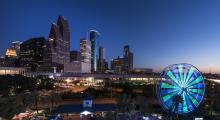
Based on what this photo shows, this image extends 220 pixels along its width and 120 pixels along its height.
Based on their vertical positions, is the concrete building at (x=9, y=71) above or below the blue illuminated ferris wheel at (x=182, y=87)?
above

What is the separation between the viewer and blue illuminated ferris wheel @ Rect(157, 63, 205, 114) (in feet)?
115

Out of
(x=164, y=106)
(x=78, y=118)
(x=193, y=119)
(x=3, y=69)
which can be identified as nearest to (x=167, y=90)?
(x=164, y=106)

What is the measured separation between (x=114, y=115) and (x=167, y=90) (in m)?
6.90

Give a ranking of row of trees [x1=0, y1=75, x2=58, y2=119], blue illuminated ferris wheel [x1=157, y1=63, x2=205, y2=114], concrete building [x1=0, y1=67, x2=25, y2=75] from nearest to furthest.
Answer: row of trees [x1=0, y1=75, x2=58, y2=119] < blue illuminated ferris wheel [x1=157, y1=63, x2=205, y2=114] < concrete building [x1=0, y1=67, x2=25, y2=75]

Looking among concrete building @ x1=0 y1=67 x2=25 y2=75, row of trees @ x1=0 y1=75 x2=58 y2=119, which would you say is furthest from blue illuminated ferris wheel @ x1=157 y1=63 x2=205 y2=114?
concrete building @ x1=0 y1=67 x2=25 y2=75

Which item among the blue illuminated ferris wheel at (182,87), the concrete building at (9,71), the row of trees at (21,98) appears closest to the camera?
the row of trees at (21,98)

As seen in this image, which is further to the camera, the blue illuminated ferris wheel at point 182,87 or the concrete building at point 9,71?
the concrete building at point 9,71

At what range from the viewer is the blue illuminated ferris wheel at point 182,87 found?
115ft

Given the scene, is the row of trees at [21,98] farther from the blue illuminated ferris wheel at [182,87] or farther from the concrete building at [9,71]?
the concrete building at [9,71]

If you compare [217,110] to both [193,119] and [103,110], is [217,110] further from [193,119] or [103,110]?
[103,110]

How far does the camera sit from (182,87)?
118 feet

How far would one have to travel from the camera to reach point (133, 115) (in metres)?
36.5

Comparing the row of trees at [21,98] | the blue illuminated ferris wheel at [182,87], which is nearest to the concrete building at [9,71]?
the row of trees at [21,98]

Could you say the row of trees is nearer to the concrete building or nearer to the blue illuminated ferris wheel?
the blue illuminated ferris wheel
